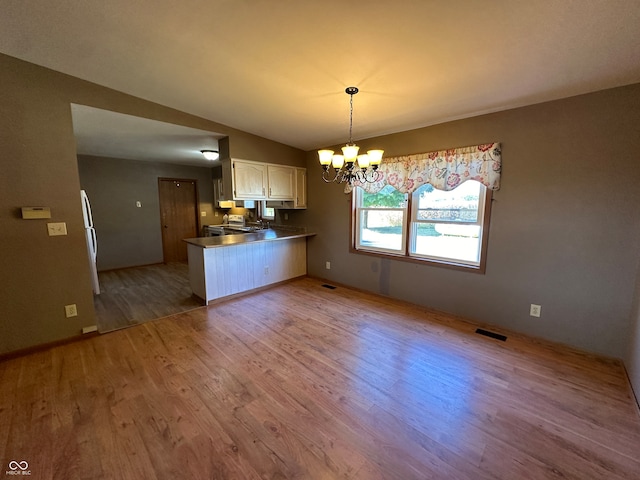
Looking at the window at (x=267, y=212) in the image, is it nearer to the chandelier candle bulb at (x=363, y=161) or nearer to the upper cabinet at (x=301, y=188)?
the upper cabinet at (x=301, y=188)

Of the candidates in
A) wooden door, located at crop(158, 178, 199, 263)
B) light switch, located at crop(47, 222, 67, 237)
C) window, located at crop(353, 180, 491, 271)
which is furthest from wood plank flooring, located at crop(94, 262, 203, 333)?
window, located at crop(353, 180, 491, 271)

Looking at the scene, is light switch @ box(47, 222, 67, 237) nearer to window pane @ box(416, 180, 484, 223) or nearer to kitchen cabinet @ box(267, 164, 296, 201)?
kitchen cabinet @ box(267, 164, 296, 201)

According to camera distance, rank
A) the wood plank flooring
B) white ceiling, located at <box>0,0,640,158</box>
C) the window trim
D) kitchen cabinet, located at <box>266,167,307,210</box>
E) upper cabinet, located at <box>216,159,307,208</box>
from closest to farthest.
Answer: white ceiling, located at <box>0,0,640,158</box>, the window trim, the wood plank flooring, upper cabinet, located at <box>216,159,307,208</box>, kitchen cabinet, located at <box>266,167,307,210</box>

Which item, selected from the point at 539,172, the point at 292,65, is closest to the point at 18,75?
the point at 292,65

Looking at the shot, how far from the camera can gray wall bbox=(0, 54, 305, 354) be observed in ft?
7.38

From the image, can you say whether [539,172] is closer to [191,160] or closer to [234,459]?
[234,459]

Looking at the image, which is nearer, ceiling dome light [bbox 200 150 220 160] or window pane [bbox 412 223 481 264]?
window pane [bbox 412 223 481 264]

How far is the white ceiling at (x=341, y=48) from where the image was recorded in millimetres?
1512

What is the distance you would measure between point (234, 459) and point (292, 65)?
2758 mm

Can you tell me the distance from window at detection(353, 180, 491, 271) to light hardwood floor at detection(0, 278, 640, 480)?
101 cm

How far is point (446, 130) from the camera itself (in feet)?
9.90

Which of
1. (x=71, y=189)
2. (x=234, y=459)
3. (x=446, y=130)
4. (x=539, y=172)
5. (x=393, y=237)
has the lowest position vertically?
(x=234, y=459)

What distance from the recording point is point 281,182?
434 cm
